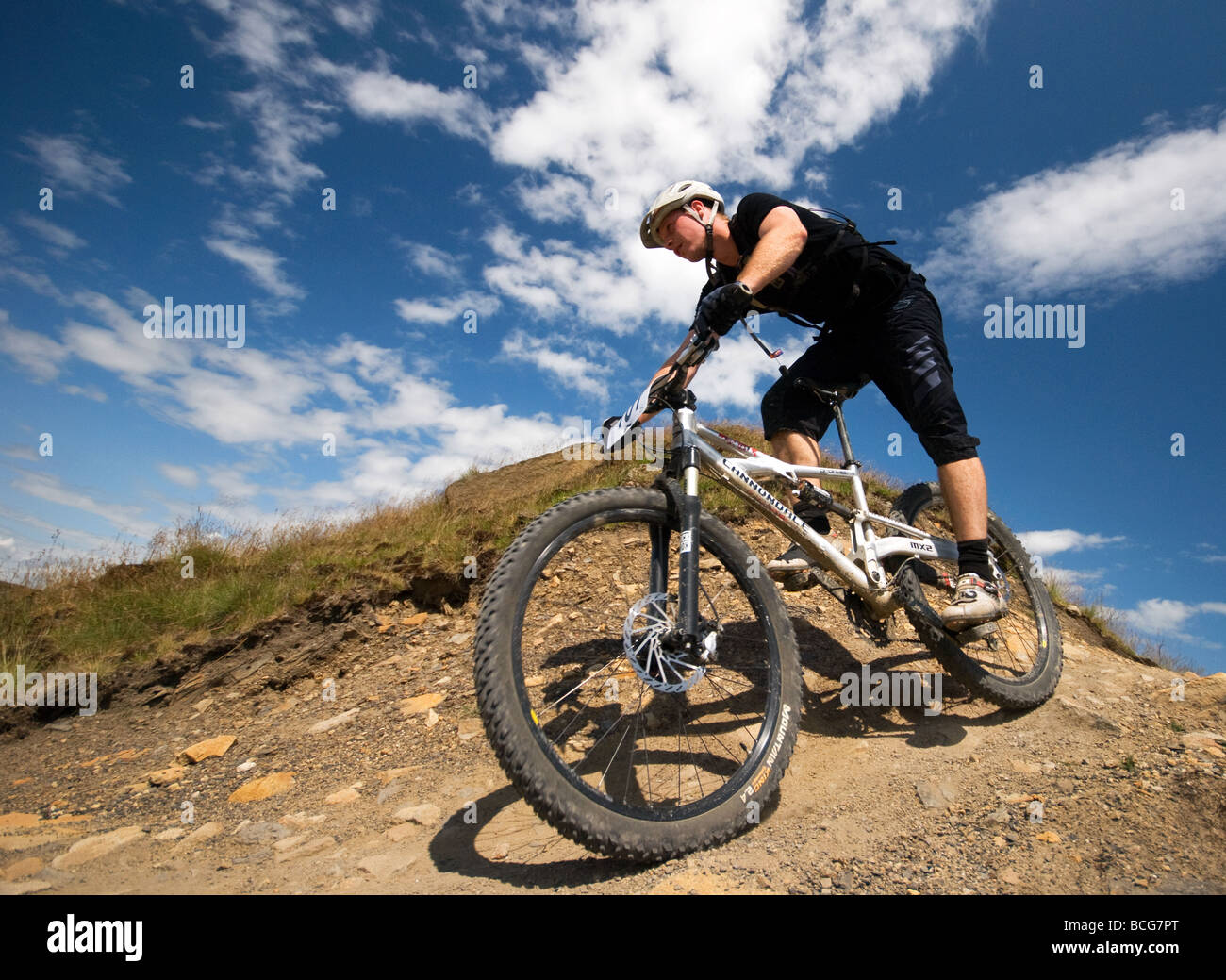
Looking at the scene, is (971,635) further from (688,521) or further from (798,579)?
(688,521)

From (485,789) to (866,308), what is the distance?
349 centimetres

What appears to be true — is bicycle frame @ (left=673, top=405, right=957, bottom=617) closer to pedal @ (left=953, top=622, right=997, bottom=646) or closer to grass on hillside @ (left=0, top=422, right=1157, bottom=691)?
pedal @ (left=953, top=622, right=997, bottom=646)

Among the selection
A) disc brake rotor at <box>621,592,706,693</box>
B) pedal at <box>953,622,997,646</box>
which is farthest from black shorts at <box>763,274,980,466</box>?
disc brake rotor at <box>621,592,706,693</box>

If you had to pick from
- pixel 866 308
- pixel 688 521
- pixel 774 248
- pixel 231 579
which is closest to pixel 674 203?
pixel 774 248

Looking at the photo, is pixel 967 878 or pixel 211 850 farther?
pixel 211 850

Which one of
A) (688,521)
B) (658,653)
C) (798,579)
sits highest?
(688,521)

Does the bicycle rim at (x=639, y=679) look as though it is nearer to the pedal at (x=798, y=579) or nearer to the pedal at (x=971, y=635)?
the pedal at (x=798, y=579)

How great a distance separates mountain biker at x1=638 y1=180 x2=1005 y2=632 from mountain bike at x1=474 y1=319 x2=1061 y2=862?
0.80ft

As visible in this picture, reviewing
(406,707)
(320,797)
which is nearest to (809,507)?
(406,707)

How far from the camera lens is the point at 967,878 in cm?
202

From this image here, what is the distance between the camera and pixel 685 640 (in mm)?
2377

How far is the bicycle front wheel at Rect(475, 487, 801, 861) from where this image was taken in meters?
2.05

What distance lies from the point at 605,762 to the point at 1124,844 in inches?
85.0
